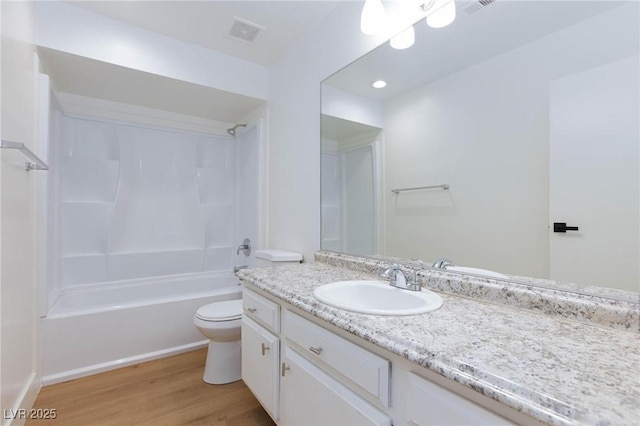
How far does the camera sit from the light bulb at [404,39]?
4.71ft

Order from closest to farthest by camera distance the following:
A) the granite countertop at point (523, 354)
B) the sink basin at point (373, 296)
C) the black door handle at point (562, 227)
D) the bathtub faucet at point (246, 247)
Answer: the granite countertop at point (523, 354)
the black door handle at point (562, 227)
the sink basin at point (373, 296)
the bathtub faucet at point (246, 247)

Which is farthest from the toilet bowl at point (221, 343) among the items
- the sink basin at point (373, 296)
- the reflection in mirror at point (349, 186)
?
the sink basin at point (373, 296)

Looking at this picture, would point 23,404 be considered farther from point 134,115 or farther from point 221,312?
point 134,115

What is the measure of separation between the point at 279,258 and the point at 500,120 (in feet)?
5.05

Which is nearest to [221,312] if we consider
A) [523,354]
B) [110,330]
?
[110,330]


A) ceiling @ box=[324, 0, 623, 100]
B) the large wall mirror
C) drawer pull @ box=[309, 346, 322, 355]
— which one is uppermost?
ceiling @ box=[324, 0, 623, 100]

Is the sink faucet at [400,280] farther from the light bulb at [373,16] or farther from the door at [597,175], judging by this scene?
the light bulb at [373,16]

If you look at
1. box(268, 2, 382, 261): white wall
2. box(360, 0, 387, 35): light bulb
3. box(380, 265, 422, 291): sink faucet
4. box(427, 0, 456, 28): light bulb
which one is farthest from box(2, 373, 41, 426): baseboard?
box(427, 0, 456, 28): light bulb

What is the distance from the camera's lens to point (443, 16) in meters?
1.30

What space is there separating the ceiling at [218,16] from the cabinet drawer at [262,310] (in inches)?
68.9

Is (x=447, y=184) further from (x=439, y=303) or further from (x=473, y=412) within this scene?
(x=473, y=412)

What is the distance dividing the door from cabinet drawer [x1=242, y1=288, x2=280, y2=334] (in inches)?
41.0

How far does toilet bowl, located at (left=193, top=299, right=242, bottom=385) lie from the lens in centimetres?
192

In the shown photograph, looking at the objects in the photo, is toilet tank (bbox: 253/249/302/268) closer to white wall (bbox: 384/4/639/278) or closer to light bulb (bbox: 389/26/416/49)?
white wall (bbox: 384/4/639/278)
